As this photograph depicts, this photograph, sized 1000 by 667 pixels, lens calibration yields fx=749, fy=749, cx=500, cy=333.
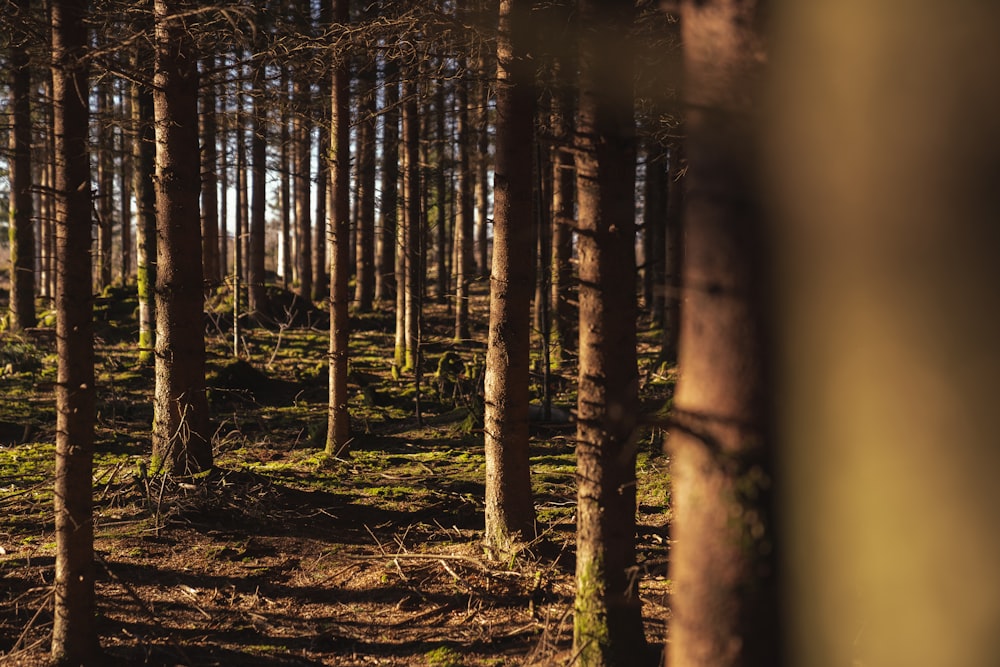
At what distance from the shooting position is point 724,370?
2789 millimetres

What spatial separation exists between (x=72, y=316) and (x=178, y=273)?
3.56 meters

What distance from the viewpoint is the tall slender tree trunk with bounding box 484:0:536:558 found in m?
6.47

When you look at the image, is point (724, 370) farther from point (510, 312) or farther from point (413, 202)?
point (413, 202)

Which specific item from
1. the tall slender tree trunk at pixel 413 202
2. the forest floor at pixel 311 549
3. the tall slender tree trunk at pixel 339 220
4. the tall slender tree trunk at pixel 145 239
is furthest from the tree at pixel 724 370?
the tall slender tree trunk at pixel 145 239

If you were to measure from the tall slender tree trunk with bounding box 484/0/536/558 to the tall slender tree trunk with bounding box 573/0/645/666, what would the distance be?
2.15 meters

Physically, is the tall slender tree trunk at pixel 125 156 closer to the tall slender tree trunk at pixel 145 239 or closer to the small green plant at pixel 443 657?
the tall slender tree trunk at pixel 145 239

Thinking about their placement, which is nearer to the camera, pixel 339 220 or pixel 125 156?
pixel 339 220

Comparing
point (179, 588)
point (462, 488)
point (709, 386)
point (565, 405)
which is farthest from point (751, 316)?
point (565, 405)

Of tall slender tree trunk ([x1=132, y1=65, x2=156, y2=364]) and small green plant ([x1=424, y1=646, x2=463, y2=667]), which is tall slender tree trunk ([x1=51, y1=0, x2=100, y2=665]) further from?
tall slender tree trunk ([x1=132, y1=65, x2=156, y2=364])

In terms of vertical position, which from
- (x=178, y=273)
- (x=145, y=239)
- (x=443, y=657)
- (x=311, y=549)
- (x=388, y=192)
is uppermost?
(x=388, y=192)

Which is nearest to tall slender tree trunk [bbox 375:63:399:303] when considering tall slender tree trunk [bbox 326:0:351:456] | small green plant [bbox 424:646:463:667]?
tall slender tree trunk [bbox 326:0:351:456]

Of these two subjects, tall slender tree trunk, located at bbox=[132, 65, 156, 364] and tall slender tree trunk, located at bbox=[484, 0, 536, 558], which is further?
tall slender tree trunk, located at bbox=[132, 65, 156, 364]

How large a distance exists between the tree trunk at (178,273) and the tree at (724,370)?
20.7 feet

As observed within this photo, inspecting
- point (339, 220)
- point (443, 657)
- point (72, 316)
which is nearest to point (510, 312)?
point (443, 657)
